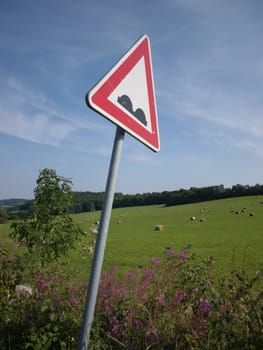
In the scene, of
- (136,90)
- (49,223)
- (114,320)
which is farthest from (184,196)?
(136,90)

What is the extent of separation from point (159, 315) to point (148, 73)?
2.59 metres

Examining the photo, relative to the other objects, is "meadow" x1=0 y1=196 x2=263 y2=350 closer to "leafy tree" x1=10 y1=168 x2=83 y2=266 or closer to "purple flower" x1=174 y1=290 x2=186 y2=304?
"purple flower" x1=174 y1=290 x2=186 y2=304

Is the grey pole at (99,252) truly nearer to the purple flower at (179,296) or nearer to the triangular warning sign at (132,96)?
the triangular warning sign at (132,96)

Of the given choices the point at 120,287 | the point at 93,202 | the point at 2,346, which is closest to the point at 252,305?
the point at 120,287

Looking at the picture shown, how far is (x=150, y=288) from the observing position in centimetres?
369

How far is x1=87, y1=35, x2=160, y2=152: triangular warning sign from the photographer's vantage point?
2334 mm

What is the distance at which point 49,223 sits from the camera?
24.7 feet

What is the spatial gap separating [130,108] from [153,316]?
2.28 meters

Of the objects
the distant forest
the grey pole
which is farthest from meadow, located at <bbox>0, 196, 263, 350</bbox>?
the distant forest

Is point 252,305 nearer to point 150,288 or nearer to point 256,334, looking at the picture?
point 256,334

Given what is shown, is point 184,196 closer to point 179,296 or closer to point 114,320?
point 179,296

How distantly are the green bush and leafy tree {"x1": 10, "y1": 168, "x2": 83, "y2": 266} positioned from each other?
3.03 metres

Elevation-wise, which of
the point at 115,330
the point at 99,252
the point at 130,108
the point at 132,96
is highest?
the point at 132,96

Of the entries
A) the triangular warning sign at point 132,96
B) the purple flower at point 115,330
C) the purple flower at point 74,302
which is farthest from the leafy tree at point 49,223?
the triangular warning sign at point 132,96
